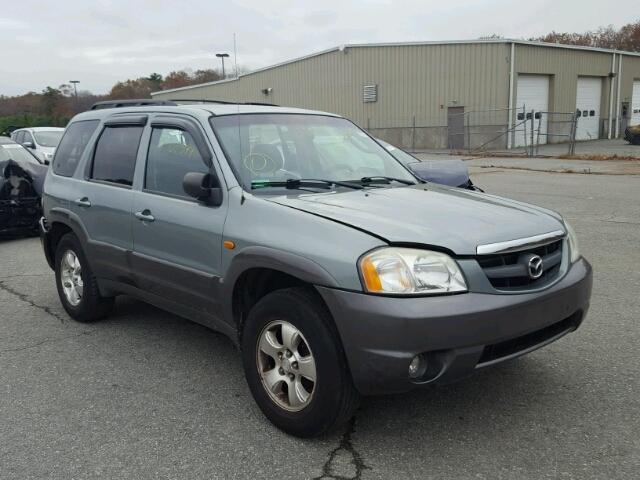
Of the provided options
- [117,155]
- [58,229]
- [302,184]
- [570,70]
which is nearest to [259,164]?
[302,184]

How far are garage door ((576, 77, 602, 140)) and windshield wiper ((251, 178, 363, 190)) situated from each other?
108 ft

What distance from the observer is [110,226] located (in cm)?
465

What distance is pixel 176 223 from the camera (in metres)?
3.96

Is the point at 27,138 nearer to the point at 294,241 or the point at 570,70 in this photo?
the point at 294,241

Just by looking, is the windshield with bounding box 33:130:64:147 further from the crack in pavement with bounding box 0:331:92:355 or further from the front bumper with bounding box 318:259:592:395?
the front bumper with bounding box 318:259:592:395

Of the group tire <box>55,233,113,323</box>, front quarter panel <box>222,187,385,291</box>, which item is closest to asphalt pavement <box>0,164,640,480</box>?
tire <box>55,233,113,323</box>

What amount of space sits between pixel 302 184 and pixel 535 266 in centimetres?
151

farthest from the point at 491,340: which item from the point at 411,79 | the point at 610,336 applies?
the point at 411,79

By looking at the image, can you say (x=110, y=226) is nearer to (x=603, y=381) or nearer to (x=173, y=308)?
(x=173, y=308)

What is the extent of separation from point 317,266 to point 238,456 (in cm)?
105

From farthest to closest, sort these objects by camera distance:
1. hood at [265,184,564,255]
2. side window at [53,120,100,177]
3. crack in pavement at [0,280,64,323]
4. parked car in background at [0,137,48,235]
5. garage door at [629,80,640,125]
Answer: garage door at [629,80,640,125] < parked car in background at [0,137,48,235] < crack in pavement at [0,280,64,323] < side window at [53,120,100,177] < hood at [265,184,564,255]

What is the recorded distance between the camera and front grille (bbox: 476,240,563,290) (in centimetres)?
300

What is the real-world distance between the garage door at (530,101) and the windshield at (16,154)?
75.9 ft

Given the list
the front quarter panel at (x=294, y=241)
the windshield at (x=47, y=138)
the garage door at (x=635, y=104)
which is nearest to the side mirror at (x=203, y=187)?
the front quarter panel at (x=294, y=241)
